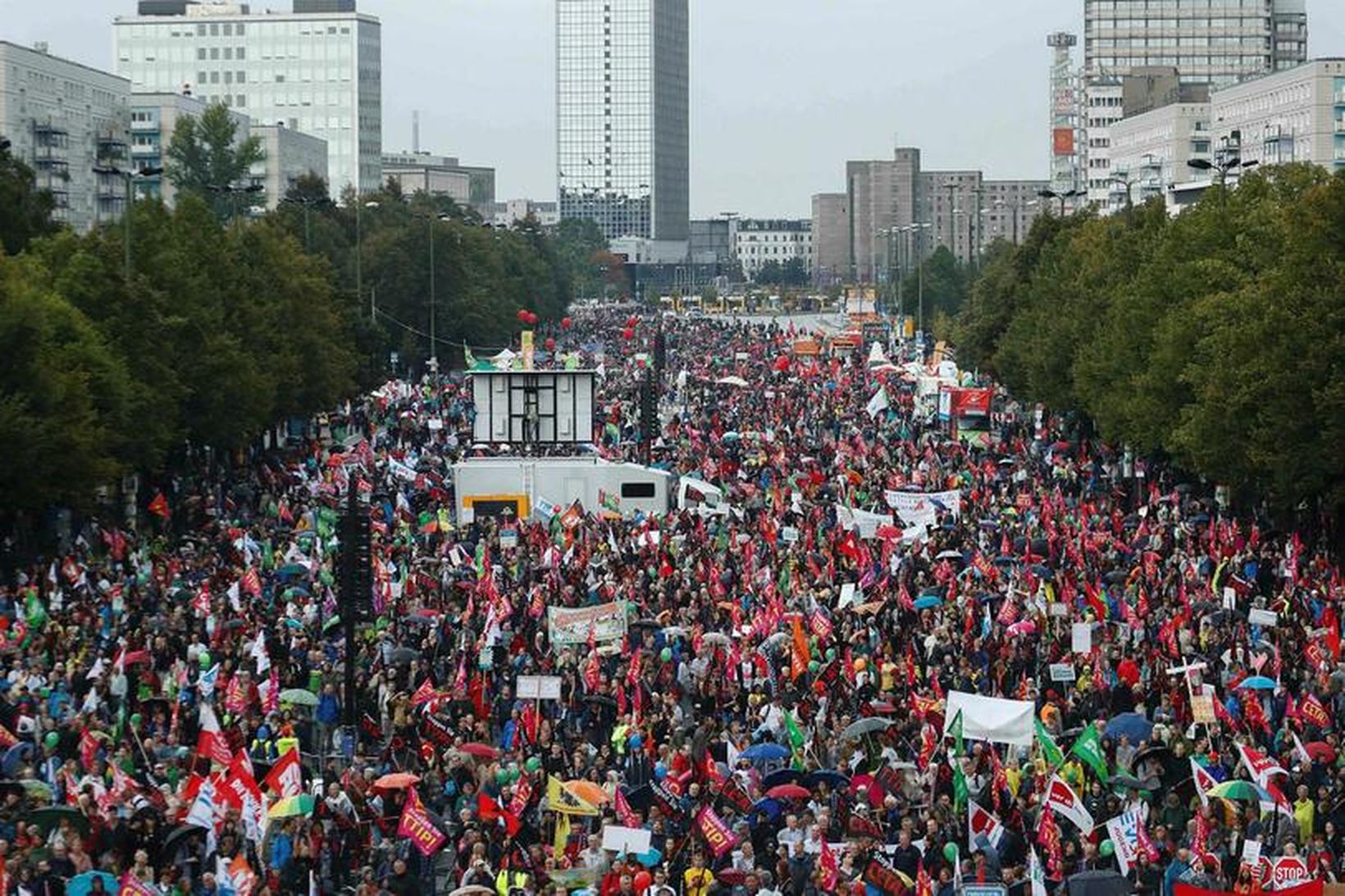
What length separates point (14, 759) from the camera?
27.5m

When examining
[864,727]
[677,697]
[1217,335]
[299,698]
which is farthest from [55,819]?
[1217,335]

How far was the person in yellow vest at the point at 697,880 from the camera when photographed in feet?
71.2

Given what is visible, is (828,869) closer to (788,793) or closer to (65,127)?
(788,793)

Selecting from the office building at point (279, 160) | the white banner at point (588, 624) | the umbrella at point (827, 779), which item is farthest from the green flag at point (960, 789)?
the office building at point (279, 160)

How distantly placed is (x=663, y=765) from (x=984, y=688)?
6.94 m

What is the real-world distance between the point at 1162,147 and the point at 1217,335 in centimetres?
12346

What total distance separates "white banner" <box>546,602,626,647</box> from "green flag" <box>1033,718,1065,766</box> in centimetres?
1014

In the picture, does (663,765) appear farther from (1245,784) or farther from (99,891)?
(99,891)

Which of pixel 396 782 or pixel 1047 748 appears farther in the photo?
pixel 1047 748

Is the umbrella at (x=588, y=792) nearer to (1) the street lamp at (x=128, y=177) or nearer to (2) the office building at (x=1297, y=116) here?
(1) the street lamp at (x=128, y=177)

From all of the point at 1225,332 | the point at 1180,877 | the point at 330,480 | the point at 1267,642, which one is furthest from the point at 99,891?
the point at 330,480

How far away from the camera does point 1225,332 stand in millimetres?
50562

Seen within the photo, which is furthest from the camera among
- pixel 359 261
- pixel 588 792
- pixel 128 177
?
pixel 359 261

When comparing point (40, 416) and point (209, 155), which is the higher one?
point (209, 155)
